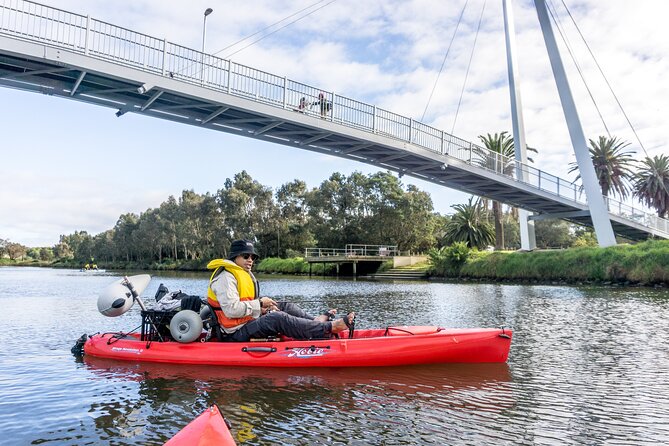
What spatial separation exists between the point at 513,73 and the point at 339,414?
3128 centimetres

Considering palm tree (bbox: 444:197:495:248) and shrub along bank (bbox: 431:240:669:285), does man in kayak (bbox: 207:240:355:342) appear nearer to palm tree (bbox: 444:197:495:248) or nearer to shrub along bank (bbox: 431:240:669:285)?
shrub along bank (bbox: 431:240:669:285)

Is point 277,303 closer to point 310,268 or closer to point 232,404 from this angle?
point 232,404

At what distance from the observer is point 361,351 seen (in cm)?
746

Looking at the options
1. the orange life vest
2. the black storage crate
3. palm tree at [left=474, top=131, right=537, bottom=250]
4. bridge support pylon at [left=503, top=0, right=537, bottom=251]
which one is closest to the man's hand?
the orange life vest

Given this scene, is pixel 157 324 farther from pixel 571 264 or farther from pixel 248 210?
pixel 248 210

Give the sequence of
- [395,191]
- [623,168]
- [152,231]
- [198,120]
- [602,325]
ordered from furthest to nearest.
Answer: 1. [152,231]
2. [395,191]
3. [623,168]
4. [198,120]
5. [602,325]

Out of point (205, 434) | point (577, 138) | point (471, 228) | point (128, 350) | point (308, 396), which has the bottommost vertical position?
point (308, 396)

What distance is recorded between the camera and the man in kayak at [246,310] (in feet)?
24.3

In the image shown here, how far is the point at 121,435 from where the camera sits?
499 centimetres

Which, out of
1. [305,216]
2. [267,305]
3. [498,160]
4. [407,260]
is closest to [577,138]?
[498,160]

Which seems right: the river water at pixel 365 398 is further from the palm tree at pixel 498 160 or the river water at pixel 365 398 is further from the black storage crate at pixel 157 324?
the palm tree at pixel 498 160

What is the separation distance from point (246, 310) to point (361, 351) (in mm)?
1785

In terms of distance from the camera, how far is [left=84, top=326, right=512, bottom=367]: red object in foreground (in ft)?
24.4

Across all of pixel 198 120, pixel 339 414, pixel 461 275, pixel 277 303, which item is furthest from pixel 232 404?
pixel 461 275
